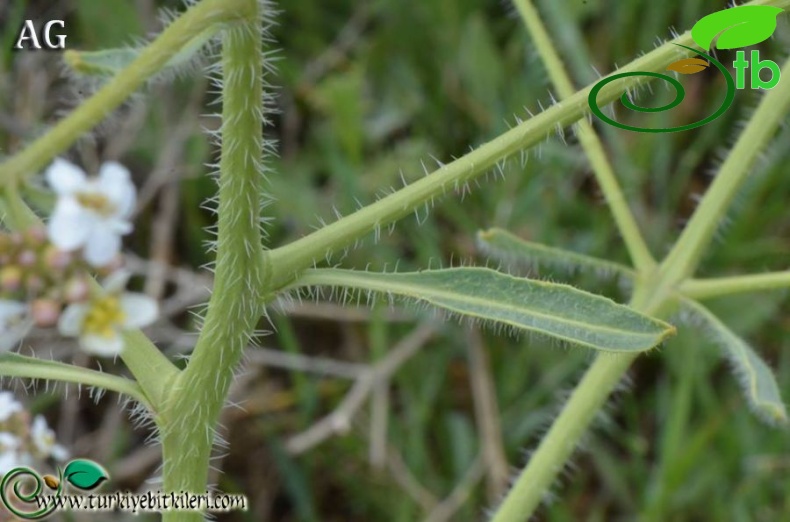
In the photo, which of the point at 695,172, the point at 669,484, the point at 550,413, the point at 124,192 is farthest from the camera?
the point at 695,172

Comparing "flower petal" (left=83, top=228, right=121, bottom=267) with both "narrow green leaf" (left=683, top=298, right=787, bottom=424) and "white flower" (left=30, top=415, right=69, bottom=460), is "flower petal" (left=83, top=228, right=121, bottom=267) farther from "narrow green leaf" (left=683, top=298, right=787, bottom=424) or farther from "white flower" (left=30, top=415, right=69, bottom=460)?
"narrow green leaf" (left=683, top=298, right=787, bottom=424)

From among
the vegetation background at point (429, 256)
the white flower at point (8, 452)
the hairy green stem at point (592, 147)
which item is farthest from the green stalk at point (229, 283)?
the vegetation background at point (429, 256)

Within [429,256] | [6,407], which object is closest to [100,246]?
[6,407]

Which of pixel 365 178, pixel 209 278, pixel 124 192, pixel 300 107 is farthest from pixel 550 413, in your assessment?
pixel 124 192

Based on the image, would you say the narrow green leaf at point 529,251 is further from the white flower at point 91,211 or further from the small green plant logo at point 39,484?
the white flower at point 91,211

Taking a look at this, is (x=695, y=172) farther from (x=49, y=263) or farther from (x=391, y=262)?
(x=49, y=263)

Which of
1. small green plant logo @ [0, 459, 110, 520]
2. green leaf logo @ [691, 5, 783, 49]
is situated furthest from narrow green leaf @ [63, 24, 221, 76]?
green leaf logo @ [691, 5, 783, 49]
